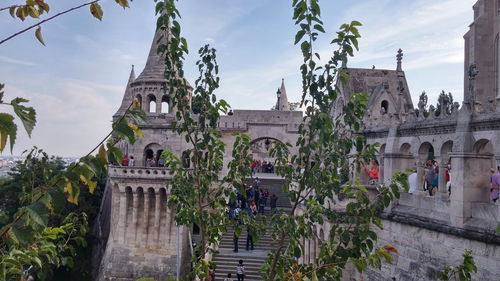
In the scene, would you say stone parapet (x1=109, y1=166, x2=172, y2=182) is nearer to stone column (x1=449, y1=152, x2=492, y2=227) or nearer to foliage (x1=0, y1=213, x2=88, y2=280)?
stone column (x1=449, y1=152, x2=492, y2=227)

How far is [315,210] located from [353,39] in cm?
199

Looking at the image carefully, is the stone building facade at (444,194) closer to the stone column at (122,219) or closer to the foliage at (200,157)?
the foliage at (200,157)

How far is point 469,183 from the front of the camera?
8445 millimetres

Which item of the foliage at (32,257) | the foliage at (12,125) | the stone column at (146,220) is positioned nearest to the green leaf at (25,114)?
the foliage at (12,125)

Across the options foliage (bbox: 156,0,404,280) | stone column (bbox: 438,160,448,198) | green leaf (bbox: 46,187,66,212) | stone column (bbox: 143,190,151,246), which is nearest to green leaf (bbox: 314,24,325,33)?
foliage (bbox: 156,0,404,280)

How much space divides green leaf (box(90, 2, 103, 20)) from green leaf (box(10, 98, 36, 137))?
1.11 meters

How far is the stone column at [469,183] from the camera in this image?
8430 millimetres

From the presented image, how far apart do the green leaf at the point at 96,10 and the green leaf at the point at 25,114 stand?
43.8 inches

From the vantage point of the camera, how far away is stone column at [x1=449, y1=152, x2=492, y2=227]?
8430 mm

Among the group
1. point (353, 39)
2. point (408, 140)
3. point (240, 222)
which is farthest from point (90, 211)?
point (353, 39)

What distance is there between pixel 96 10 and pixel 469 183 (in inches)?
298

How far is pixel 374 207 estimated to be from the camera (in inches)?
208

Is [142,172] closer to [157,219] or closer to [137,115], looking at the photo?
[157,219]

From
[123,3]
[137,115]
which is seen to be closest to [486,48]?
[123,3]
